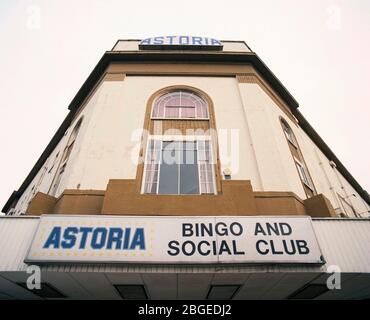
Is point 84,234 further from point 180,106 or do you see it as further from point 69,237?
point 180,106

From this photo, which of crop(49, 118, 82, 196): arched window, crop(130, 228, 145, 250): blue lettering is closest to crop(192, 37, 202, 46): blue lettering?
crop(49, 118, 82, 196): arched window

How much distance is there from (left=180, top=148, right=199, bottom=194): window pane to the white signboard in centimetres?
218

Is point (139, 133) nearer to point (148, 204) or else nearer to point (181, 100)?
point (181, 100)

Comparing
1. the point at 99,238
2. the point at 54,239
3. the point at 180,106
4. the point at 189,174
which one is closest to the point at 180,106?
the point at 180,106

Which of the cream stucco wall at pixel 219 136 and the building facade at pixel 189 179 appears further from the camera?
the cream stucco wall at pixel 219 136

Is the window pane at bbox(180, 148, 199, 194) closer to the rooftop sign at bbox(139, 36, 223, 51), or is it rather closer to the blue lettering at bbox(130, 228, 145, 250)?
the blue lettering at bbox(130, 228, 145, 250)

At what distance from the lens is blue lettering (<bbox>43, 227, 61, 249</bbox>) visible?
16.4ft

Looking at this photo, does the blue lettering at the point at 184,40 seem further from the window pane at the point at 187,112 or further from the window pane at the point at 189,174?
the window pane at the point at 189,174

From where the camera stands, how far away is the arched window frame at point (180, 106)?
31.9 ft

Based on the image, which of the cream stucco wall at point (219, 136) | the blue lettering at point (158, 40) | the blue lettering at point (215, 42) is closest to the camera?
the cream stucco wall at point (219, 136)

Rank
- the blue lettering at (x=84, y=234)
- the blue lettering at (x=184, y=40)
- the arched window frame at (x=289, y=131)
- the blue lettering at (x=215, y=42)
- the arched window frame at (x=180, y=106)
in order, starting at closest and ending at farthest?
the blue lettering at (x=84, y=234)
the arched window frame at (x=180, y=106)
the arched window frame at (x=289, y=131)
the blue lettering at (x=215, y=42)
the blue lettering at (x=184, y=40)

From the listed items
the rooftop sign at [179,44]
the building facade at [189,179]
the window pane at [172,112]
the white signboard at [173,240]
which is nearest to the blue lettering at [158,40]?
the rooftop sign at [179,44]

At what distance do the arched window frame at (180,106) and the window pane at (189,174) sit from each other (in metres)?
1.88
